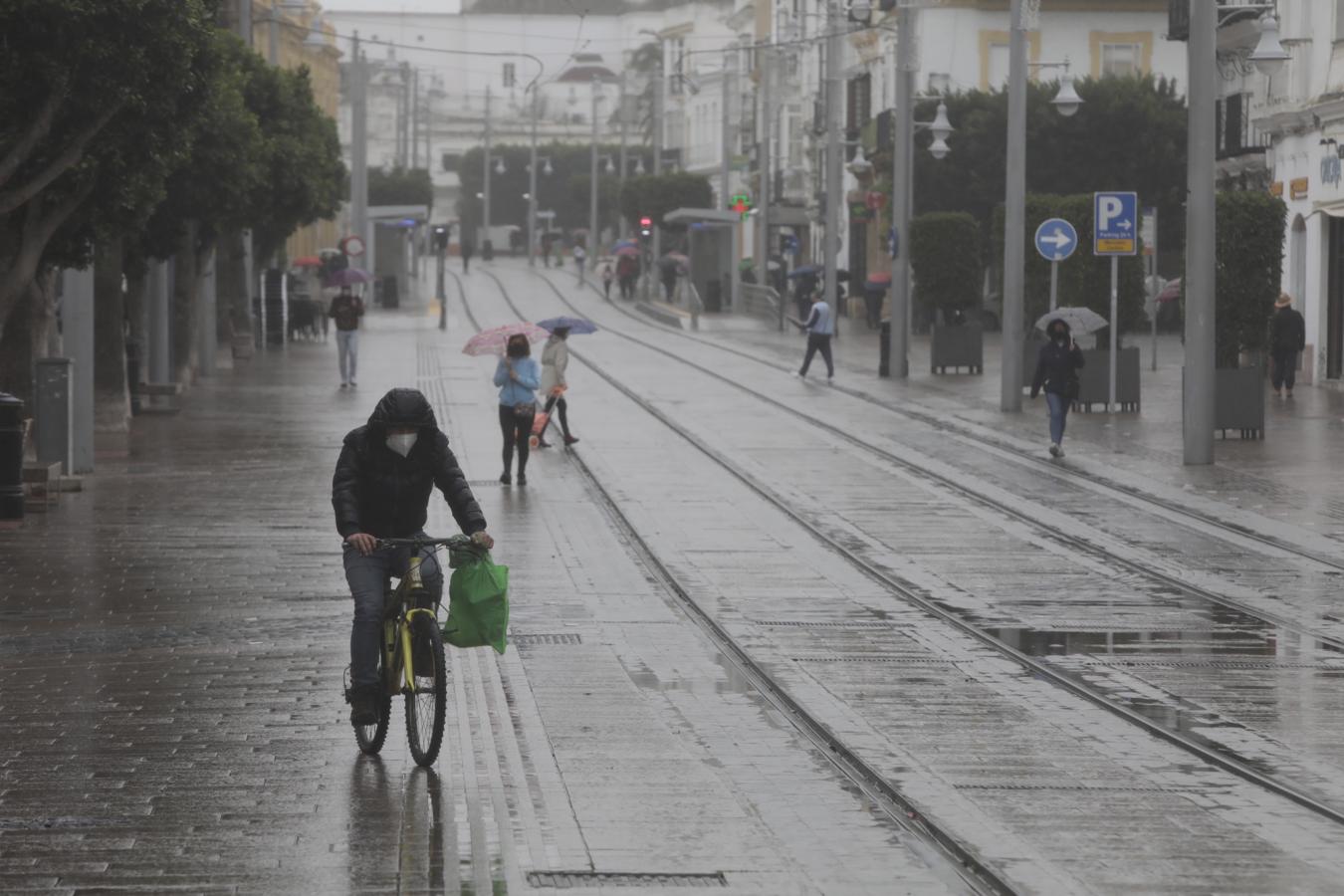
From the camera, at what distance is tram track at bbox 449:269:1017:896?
8398 millimetres

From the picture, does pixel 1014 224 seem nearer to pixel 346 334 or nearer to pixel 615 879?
pixel 346 334

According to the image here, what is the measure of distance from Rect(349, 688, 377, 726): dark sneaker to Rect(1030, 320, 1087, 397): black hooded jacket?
16.9 metres

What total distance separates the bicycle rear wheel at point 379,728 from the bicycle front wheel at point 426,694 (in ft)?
0.52

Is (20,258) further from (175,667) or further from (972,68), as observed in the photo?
(972,68)

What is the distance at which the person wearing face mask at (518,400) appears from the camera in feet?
77.2

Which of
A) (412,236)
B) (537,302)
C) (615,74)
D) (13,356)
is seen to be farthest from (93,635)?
(615,74)

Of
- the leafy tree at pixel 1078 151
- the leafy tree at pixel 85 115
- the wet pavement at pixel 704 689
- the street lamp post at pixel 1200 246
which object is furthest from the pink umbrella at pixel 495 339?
the leafy tree at pixel 1078 151

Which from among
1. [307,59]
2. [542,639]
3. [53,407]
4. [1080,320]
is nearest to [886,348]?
[1080,320]

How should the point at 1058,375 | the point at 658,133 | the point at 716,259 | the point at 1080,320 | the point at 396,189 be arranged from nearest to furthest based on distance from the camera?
the point at 1058,375 → the point at 1080,320 → the point at 716,259 → the point at 396,189 → the point at 658,133

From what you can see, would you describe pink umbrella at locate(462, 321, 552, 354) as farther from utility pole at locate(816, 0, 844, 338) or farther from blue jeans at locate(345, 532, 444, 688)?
utility pole at locate(816, 0, 844, 338)

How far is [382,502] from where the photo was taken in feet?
34.5

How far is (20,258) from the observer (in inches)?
839

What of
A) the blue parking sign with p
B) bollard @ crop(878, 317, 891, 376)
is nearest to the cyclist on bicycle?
the blue parking sign with p

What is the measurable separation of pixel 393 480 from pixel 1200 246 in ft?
55.8
